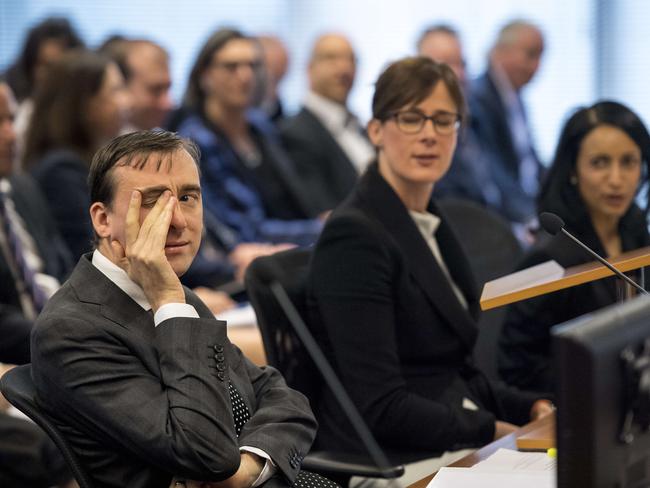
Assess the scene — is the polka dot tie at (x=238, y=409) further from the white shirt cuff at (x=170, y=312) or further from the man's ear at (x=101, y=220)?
the man's ear at (x=101, y=220)

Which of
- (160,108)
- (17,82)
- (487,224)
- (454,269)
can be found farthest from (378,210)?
(17,82)

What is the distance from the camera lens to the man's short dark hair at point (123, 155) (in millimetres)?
1891

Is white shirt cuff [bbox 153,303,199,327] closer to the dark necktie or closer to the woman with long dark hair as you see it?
the woman with long dark hair

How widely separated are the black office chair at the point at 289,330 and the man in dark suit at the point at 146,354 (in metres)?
0.42

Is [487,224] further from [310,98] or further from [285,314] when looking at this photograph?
[310,98]

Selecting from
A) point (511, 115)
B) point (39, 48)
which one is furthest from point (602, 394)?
point (511, 115)

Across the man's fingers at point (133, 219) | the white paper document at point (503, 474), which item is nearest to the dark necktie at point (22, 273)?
the man's fingers at point (133, 219)

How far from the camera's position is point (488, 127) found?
6543 millimetres

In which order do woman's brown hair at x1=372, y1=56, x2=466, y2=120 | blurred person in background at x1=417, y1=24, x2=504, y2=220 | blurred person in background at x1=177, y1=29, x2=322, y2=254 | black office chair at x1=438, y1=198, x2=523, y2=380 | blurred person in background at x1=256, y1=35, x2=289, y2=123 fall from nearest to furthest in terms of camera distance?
1. woman's brown hair at x1=372, y1=56, x2=466, y2=120
2. black office chair at x1=438, y1=198, x2=523, y2=380
3. blurred person in background at x1=177, y1=29, x2=322, y2=254
4. blurred person in background at x1=417, y1=24, x2=504, y2=220
5. blurred person in background at x1=256, y1=35, x2=289, y2=123

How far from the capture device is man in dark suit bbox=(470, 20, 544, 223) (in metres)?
6.38

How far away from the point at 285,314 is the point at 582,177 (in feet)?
3.46

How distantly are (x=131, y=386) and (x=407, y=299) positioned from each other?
3.27ft

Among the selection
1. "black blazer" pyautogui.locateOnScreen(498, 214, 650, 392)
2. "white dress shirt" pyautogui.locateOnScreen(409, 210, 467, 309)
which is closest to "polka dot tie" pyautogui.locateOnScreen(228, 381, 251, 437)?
"white dress shirt" pyautogui.locateOnScreen(409, 210, 467, 309)

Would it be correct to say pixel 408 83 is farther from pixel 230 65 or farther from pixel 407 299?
pixel 230 65
